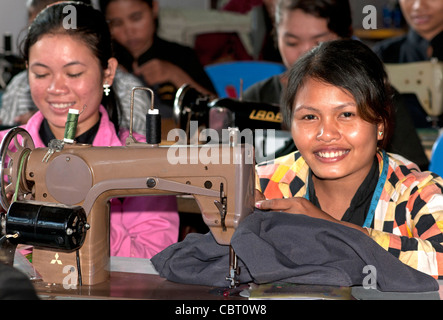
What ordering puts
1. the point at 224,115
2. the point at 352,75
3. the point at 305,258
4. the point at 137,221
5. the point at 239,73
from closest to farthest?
the point at 305,258 → the point at 352,75 → the point at 137,221 → the point at 224,115 → the point at 239,73

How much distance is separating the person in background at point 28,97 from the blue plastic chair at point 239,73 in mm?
1134

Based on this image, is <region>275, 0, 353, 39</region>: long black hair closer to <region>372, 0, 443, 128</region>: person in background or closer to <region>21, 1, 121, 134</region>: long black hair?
<region>21, 1, 121, 134</region>: long black hair

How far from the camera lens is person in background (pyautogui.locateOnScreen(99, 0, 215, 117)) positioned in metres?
3.90

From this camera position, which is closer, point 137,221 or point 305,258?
point 305,258

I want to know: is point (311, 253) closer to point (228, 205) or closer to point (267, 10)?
point (228, 205)

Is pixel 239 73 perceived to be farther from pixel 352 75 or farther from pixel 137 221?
pixel 352 75

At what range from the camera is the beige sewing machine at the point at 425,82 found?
3.31 m

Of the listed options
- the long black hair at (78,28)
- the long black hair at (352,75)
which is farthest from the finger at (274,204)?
the long black hair at (78,28)

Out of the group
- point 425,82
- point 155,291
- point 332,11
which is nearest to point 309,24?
point 332,11

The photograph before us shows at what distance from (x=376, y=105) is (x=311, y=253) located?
0.52 metres

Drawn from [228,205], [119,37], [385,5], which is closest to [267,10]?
[119,37]

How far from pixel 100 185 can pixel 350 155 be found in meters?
0.64

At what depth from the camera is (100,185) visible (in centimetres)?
148

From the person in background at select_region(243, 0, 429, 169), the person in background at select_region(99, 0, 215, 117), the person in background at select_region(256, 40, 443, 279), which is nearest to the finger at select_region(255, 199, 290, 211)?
the person in background at select_region(256, 40, 443, 279)
